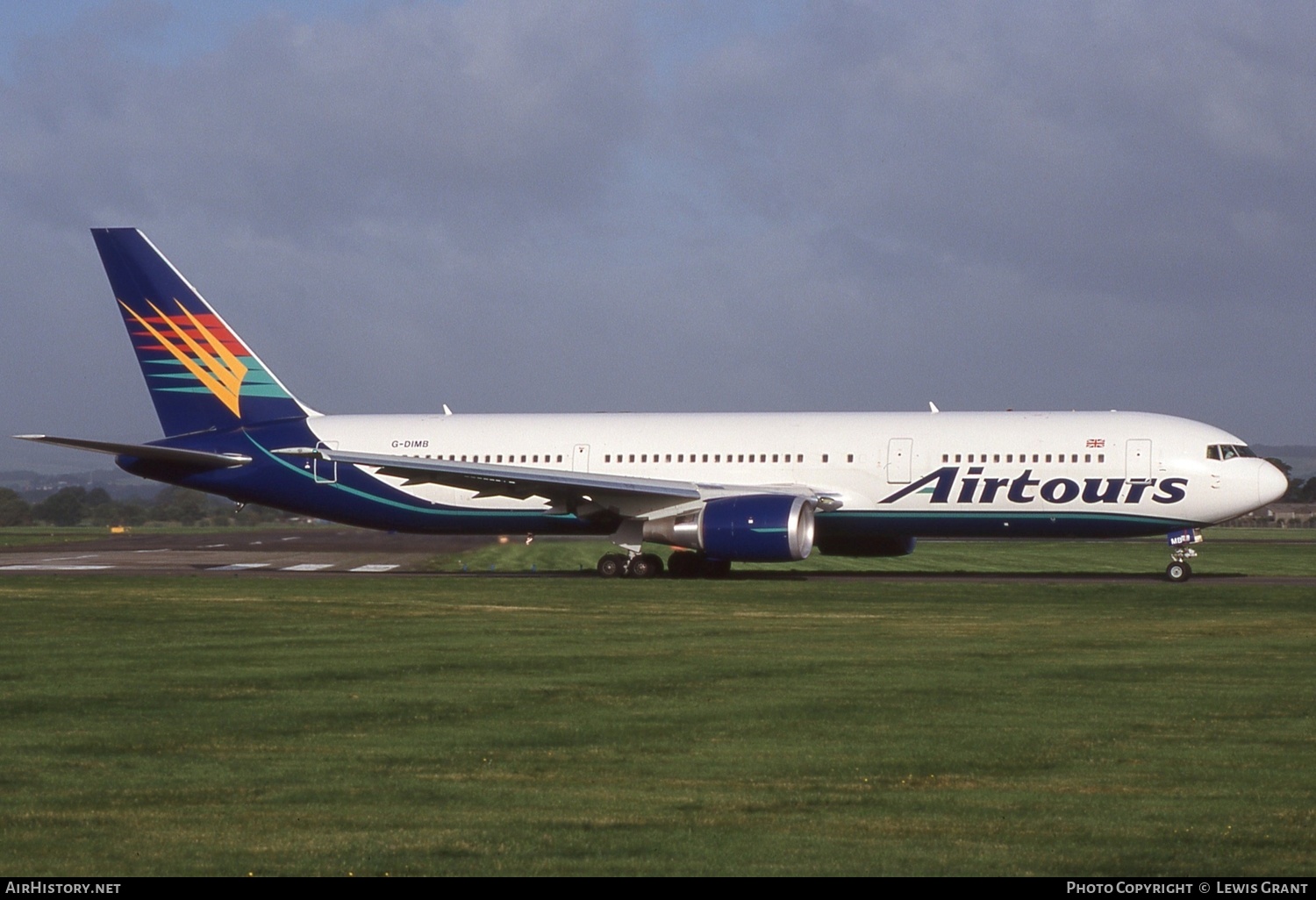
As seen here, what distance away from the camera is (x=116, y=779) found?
1071 centimetres

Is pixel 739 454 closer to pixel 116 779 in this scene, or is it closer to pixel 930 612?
pixel 930 612

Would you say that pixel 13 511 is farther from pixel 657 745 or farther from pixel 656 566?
pixel 657 745

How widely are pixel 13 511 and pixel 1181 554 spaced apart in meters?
136

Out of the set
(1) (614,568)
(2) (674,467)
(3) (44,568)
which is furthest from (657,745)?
(3) (44,568)

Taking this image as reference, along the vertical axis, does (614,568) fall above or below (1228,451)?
below

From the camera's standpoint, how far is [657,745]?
40.0ft

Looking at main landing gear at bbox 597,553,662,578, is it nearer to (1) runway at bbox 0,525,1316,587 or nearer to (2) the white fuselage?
(1) runway at bbox 0,525,1316,587

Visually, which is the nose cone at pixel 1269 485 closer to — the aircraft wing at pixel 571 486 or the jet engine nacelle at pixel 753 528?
the aircraft wing at pixel 571 486

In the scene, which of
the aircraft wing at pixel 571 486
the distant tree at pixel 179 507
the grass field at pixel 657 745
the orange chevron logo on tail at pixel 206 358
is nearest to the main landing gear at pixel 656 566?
the aircraft wing at pixel 571 486

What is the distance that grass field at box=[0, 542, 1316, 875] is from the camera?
28.5 ft

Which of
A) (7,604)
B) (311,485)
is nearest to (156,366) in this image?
(311,485)

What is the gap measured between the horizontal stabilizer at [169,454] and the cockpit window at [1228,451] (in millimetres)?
23918

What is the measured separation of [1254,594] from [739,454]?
12729 millimetres

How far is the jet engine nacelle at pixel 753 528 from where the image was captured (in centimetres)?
3325
